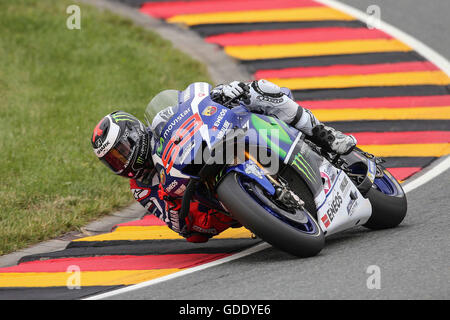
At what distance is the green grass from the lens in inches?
314

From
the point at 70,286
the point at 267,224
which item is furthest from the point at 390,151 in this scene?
the point at 70,286

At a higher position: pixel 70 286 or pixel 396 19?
pixel 396 19

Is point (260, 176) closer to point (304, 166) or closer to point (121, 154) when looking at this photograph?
point (304, 166)

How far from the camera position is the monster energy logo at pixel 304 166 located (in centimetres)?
593

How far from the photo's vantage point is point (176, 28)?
1306cm

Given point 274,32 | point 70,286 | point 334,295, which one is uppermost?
→ point 274,32

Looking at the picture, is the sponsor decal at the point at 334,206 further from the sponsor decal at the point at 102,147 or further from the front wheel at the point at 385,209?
the sponsor decal at the point at 102,147

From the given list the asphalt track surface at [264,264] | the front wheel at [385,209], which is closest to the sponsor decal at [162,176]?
the asphalt track surface at [264,264]

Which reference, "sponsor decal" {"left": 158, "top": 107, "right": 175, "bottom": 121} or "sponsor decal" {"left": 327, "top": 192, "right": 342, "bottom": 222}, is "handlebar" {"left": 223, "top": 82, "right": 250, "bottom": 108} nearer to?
"sponsor decal" {"left": 158, "top": 107, "right": 175, "bottom": 121}

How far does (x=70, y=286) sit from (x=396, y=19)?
28.2 ft

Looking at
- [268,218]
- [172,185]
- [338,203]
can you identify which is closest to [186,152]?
[172,185]

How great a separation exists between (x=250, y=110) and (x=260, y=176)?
83cm

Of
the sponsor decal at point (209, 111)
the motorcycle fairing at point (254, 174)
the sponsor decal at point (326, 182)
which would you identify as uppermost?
the sponsor decal at point (209, 111)
